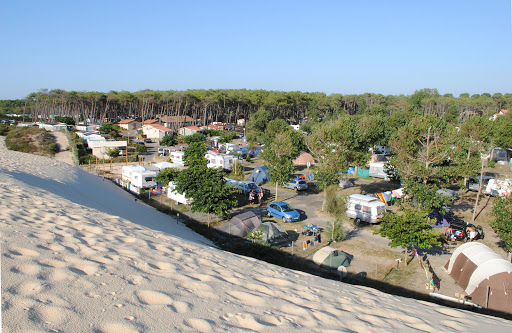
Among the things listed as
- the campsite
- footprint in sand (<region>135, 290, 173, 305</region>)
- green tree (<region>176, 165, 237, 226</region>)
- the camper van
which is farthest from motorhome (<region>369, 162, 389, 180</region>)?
footprint in sand (<region>135, 290, 173, 305</region>)

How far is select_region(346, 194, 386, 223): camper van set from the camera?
1709 centimetres

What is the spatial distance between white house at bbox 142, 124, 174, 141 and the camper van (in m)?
44.5

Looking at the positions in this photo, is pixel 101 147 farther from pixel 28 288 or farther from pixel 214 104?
pixel 214 104

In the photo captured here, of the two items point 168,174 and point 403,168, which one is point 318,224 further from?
point 168,174

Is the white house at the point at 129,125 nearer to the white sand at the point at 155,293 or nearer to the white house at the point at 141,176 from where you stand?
the white house at the point at 141,176

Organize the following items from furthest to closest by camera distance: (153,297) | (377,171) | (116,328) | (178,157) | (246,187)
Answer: (178,157) < (377,171) < (246,187) < (153,297) < (116,328)

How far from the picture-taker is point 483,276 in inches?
387

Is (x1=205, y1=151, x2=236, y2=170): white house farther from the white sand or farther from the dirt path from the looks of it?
the white sand

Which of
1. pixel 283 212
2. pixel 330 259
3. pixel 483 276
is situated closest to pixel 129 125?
pixel 283 212

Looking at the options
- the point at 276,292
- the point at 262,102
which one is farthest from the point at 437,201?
the point at 262,102

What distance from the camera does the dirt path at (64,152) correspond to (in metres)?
35.7

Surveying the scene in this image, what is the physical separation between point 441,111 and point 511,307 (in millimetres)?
86749

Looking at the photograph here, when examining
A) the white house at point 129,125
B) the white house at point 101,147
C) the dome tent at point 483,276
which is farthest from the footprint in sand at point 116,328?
the white house at point 129,125

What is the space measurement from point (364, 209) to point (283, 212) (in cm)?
418
